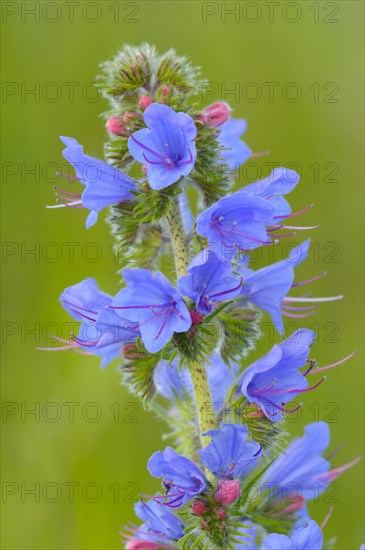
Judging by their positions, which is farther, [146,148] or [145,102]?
[145,102]

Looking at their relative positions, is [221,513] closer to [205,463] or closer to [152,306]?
[205,463]

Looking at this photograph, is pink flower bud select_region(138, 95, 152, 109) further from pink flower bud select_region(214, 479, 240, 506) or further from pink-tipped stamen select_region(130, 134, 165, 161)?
pink flower bud select_region(214, 479, 240, 506)

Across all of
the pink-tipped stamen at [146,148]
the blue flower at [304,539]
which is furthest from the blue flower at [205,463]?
the pink-tipped stamen at [146,148]

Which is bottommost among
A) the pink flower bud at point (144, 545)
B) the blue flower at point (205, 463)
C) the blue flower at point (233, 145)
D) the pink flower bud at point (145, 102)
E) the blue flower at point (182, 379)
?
the pink flower bud at point (144, 545)

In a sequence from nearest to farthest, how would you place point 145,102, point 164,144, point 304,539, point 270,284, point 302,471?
point 304,539 → point 164,144 → point 145,102 → point 270,284 → point 302,471

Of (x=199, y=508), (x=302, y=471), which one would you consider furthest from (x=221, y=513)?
(x=302, y=471)

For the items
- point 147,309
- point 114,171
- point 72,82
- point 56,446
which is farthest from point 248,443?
point 72,82

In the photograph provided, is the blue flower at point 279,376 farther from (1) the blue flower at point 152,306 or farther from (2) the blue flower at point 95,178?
(2) the blue flower at point 95,178

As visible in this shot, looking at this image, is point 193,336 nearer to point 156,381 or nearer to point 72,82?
point 156,381
